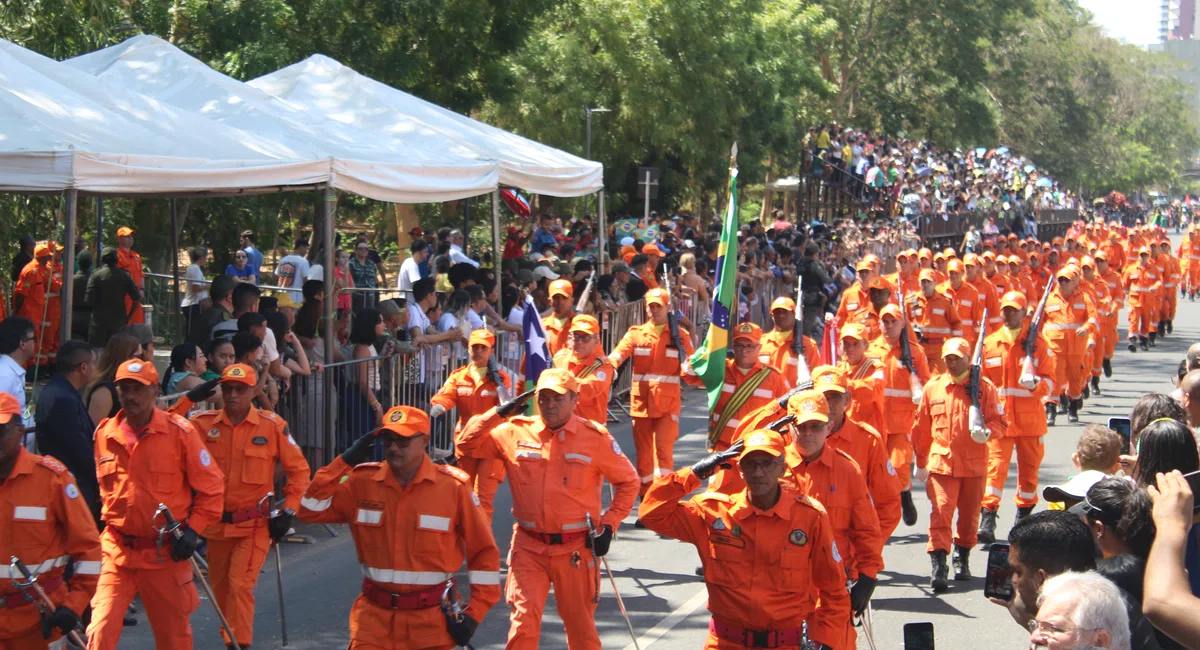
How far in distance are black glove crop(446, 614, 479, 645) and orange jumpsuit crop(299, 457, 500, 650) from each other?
0.04 metres

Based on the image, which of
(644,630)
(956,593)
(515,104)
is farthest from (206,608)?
(515,104)

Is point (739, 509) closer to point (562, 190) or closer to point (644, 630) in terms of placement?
point (644, 630)

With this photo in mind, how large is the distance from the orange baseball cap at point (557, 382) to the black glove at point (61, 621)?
250 cm

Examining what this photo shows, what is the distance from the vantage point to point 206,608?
8984 millimetres

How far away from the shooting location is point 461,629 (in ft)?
19.8

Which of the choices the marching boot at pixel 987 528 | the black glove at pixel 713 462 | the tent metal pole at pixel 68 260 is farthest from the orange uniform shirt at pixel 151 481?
the marching boot at pixel 987 528

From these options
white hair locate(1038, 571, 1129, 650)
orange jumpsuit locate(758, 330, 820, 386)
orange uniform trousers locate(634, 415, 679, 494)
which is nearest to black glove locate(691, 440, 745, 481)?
white hair locate(1038, 571, 1129, 650)

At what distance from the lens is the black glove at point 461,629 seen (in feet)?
19.8

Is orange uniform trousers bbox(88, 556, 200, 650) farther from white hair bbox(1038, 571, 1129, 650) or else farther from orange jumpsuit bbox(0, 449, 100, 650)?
white hair bbox(1038, 571, 1129, 650)

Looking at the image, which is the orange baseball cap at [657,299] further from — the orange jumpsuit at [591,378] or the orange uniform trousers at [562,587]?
the orange uniform trousers at [562,587]

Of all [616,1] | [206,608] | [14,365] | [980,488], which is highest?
[616,1]

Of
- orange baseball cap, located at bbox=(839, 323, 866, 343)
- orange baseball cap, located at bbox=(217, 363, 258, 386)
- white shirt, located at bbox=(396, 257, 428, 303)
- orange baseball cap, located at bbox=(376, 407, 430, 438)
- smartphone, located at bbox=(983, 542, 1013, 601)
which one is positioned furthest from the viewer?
white shirt, located at bbox=(396, 257, 428, 303)

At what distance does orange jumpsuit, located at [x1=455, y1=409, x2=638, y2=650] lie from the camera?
720 cm

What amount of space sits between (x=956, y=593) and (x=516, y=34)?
596 inches
